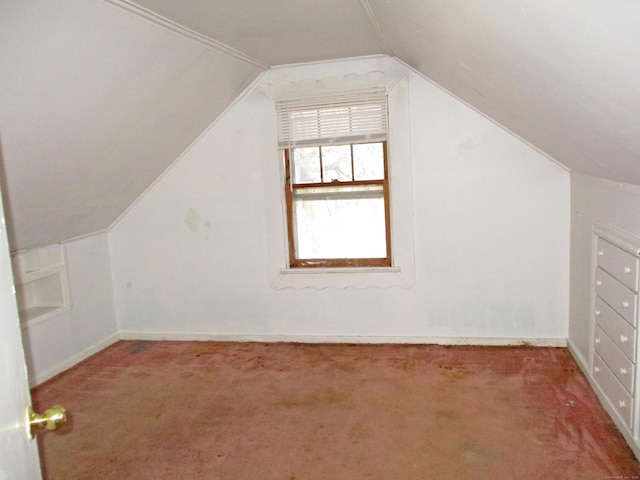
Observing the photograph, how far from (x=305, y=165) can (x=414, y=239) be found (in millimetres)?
1090

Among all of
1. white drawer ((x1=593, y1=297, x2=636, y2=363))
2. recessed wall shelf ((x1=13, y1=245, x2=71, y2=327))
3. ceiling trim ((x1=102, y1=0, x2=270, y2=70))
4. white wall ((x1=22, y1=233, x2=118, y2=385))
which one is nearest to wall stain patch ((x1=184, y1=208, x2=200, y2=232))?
white wall ((x1=22, y1=233, x2=118, y2=385))

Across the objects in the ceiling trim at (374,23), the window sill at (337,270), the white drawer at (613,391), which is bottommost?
the white drawer at (613,391)

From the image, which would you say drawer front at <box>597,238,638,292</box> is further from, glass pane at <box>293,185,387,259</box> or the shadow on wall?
the shadow on wall

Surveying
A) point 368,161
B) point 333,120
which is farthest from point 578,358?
point 333,120


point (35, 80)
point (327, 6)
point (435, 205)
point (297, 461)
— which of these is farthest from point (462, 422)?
point (35, 80)

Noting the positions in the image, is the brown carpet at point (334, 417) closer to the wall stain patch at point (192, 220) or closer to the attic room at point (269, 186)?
the attic room at point (269, 186)

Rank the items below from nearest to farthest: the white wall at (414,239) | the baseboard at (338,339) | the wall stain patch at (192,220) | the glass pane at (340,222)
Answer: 1. the white wall at (414,239)
2. the baseboard at (338,339)
3. the glass pane at (340,222)
4. the wall stain patch at (192,220)

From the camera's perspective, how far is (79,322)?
14.0 ft

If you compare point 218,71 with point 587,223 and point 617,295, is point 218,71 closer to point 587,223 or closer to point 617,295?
point 587,223

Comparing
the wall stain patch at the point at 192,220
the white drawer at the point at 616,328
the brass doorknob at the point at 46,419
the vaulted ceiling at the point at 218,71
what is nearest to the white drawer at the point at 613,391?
the white drawer at the point at 616,328

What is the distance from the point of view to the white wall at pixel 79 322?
3828 mm

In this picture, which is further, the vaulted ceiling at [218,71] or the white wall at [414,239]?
the white wall at [414,239]

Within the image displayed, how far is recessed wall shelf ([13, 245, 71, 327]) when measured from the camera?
3808 millimetres

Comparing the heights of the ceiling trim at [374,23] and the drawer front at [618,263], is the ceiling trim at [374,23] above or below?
above
